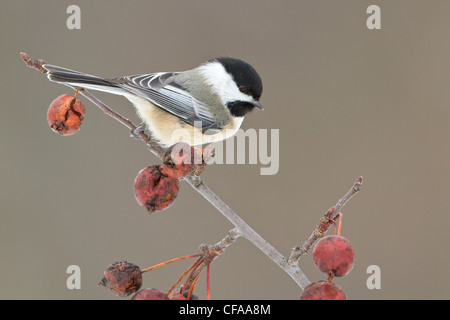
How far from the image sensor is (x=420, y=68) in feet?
9.68

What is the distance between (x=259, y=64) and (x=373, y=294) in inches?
56.6

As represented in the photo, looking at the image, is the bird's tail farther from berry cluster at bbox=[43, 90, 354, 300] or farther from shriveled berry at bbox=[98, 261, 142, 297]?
shriveled berry at bbox=[98, 261, 142, 297]

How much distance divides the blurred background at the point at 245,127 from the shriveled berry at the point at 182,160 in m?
1.30

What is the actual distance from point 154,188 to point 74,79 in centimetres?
43

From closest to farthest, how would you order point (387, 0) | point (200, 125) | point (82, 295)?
point (200, 125)
point (82, 295)
point (387, 0)

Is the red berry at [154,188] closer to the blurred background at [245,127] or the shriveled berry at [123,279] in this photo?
the shriveled berry at [123,279]

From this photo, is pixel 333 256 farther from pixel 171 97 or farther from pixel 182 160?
pixel 171 97

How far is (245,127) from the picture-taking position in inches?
99.1

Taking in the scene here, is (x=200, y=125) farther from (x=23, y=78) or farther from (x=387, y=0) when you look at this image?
(x=387, y=0)

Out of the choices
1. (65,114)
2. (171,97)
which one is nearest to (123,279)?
(65,114)

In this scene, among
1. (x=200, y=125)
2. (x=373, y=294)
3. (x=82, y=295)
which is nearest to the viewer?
(x=200, y=125)

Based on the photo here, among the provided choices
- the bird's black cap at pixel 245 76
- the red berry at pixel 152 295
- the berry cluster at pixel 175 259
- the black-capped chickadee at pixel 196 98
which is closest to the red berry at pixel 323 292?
the berry cluster at pixel 175 259

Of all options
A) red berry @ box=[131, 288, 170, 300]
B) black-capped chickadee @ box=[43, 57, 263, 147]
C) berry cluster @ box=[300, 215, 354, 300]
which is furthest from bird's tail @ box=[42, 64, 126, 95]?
berry cluster @ box=[300, 215, 354, 300]

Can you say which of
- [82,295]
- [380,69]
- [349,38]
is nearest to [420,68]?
[380,69]
